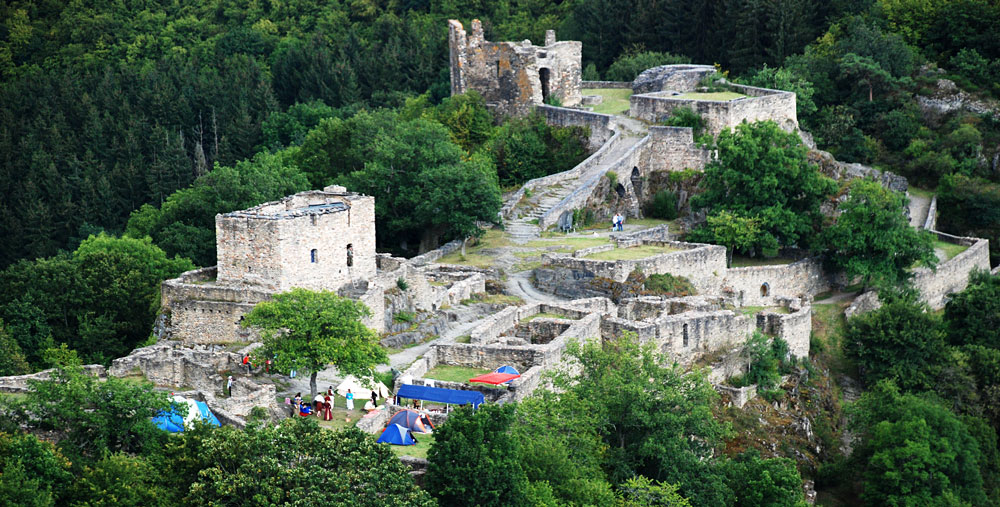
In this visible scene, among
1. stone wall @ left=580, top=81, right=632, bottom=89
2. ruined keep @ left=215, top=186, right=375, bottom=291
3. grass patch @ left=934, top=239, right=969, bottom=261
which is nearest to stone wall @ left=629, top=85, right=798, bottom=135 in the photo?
stone wall @ left=580, top=81, right=632, bottom=89

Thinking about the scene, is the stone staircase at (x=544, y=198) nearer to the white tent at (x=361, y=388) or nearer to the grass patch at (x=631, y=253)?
the grass patch at (x=631, y=253)

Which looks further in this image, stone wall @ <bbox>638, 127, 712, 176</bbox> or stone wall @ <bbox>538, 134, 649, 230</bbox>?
stone wall @ <bbox>638, 127, 712, 176</bbox>

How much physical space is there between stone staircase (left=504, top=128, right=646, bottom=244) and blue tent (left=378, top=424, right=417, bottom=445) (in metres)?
23.7

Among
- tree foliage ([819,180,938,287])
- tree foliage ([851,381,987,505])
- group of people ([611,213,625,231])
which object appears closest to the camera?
tree foliage ([851,381,987,505])

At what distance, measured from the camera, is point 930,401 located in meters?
53.7

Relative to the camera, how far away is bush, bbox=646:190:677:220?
69.3 metres

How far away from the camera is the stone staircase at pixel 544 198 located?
2527 inches

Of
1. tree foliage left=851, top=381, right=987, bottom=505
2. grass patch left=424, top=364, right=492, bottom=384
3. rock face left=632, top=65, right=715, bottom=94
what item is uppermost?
rock face left=632, top=65, right=715, bottom=94

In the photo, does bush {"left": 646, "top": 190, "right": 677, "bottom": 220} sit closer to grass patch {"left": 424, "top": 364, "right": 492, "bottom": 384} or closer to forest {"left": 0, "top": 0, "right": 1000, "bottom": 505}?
forest {"left": 0, "top": 0, "right": 1000, "bottom": 505}

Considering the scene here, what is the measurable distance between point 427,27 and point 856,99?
1543 inches

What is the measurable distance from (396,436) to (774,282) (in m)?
26.8

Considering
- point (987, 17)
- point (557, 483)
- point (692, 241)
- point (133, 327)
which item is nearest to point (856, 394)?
point (692, 241)

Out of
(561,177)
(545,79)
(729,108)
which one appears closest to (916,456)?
(561,177)

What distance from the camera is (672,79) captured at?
78500 millimetres
